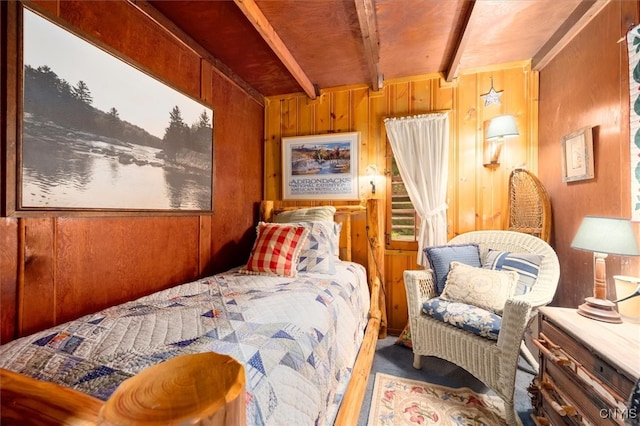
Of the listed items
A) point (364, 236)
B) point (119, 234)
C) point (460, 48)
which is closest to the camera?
point (119, 234)

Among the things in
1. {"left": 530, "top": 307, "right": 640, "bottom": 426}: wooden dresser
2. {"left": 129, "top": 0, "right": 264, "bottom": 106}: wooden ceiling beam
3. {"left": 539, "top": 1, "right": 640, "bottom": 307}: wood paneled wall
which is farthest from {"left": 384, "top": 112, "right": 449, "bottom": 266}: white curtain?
{"left": 129, "top": 0, "right": 264, "bottom": 106}: wooden ceiling beam

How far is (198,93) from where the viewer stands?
2.04 metres

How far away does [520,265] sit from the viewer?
180 centimetres

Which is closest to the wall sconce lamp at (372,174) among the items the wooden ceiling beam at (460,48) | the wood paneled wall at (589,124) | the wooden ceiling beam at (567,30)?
the wooden ceiling beam at (460,48)

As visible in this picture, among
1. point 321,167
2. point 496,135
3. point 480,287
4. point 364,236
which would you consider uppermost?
point 496,135

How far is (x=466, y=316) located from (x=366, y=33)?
1984 millimetres

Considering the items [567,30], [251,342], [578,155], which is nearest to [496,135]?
[578,155]

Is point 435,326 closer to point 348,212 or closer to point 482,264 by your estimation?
point 482,264

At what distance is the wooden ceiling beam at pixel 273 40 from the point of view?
160cm

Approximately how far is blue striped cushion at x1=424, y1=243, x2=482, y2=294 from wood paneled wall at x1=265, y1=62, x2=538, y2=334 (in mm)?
487

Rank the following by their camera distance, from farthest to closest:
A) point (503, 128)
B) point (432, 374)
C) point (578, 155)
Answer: point (503, 128) < point (432, 374) < point (578, 155)

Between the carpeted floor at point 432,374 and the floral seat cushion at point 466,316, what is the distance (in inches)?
17.5

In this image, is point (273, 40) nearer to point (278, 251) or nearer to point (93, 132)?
point (93, 132)

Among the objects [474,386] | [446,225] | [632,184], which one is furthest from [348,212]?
[632,184]
